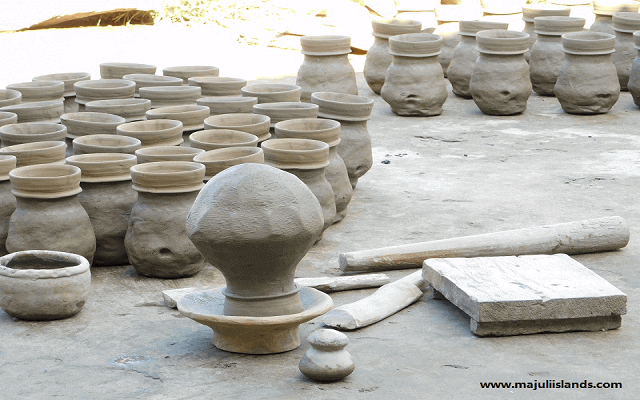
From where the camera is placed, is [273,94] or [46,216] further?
[273,94]

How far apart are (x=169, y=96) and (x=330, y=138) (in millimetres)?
1419

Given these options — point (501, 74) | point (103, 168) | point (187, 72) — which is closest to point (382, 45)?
point (501, 74)

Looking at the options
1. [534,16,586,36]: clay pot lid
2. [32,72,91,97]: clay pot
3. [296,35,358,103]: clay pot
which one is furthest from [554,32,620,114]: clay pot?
[32,72,91,97]: clay pot

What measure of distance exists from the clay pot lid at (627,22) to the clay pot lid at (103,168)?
7238mm

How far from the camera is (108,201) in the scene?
552 centimetres

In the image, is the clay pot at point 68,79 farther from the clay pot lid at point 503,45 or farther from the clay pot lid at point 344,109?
the clay pot lid at point 503,45

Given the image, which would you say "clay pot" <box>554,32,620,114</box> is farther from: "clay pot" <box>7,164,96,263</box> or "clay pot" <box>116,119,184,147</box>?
"clay pot" <box>7,164,96,263</box>

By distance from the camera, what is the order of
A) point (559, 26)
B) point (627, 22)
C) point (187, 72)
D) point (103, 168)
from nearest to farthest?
1. point (103, 168)
2. point (187, 72)
3. point (559, 26)
4. point (627, 22)

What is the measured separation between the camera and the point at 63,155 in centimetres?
570

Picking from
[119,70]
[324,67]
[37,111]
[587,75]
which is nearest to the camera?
[37,111]

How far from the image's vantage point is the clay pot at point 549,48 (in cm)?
1079

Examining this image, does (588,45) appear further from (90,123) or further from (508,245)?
(90,123)

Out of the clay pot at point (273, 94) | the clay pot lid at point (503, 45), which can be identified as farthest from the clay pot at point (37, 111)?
the clay pot lid at point (503, 45)

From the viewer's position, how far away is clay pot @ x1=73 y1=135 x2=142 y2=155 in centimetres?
582
